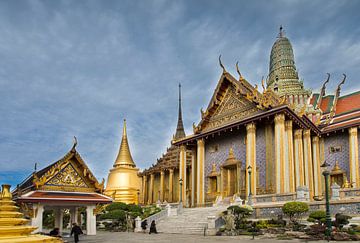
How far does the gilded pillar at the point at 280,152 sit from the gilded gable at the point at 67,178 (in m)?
10.6

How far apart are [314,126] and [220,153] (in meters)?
6.47

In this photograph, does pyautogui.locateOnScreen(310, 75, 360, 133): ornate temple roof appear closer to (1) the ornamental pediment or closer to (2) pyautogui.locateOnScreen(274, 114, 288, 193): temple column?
(1) the ornamental pediment

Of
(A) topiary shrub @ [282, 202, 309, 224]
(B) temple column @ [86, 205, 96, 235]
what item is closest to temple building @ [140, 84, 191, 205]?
(B) temple column @ [86, 205, 96, 235]

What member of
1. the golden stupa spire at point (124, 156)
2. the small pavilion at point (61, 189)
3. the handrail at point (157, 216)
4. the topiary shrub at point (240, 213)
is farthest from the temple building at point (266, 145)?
the golden stupa spire at point (124, 156)

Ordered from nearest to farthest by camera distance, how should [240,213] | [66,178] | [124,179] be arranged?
[66,178] < [240,213] < [124,179]

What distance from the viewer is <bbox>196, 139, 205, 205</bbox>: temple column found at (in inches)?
1031

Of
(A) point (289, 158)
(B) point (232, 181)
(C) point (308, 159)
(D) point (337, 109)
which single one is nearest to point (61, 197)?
(A) point (289, 158)

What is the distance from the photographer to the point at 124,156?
1826 inches

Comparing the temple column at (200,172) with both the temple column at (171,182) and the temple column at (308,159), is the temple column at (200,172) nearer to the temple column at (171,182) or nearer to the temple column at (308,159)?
the temple column at (308,159)

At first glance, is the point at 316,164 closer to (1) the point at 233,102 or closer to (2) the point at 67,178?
(1) the point at 233,102

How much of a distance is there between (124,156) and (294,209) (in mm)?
33093

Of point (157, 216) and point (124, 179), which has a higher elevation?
point (124, 179)

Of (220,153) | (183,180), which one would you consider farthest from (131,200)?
(220,153)

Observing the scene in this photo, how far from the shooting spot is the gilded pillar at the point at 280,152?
2038 cm
